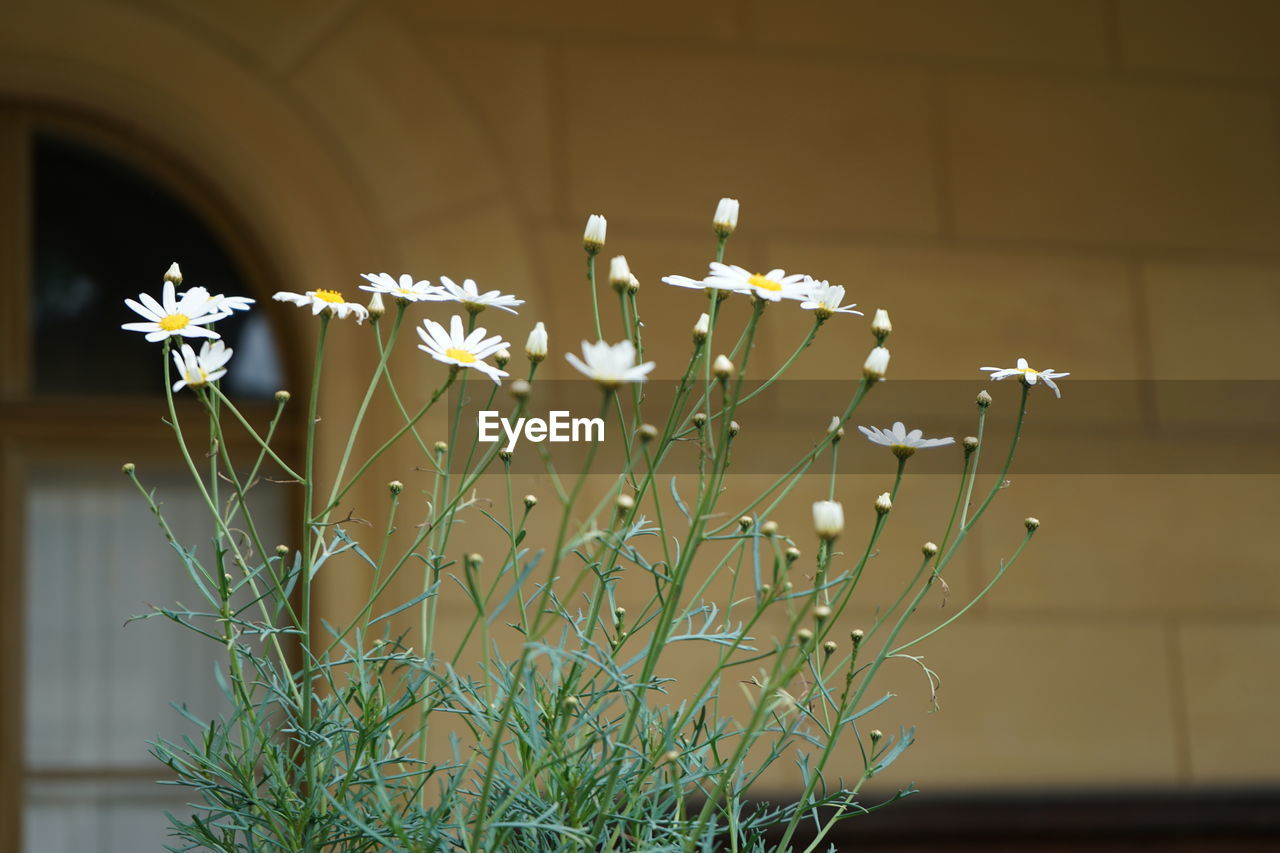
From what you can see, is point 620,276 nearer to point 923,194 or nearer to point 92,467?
point 92,467

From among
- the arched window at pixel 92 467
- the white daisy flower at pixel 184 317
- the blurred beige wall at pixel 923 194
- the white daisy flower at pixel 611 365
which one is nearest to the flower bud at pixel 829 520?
the white daisy flower at pixel 611 365

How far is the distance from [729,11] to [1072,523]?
1258 mm

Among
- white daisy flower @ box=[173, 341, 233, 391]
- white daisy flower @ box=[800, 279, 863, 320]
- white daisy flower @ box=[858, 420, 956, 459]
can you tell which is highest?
white daisy flower @ box=[800, 279, 863, 320]

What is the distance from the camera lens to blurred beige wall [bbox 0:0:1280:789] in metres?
2.61

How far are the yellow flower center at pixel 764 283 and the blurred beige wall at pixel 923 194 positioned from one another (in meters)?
1.93

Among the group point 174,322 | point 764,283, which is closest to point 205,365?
point 174,322

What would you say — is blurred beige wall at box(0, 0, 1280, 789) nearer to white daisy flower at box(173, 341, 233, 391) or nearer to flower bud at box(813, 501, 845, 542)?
white daisy flower at box(173, 341, 233, 391)

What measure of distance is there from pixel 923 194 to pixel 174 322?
7.93 feet

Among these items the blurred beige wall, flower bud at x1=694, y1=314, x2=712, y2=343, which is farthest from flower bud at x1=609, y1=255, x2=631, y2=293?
the blurred beige wall

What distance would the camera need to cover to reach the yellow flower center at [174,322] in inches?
26.4

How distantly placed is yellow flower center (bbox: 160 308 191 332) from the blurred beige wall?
1896mm

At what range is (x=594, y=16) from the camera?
2.79 metres

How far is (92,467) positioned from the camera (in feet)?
8.60

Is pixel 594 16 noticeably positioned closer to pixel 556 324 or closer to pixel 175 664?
pixel 556 324
